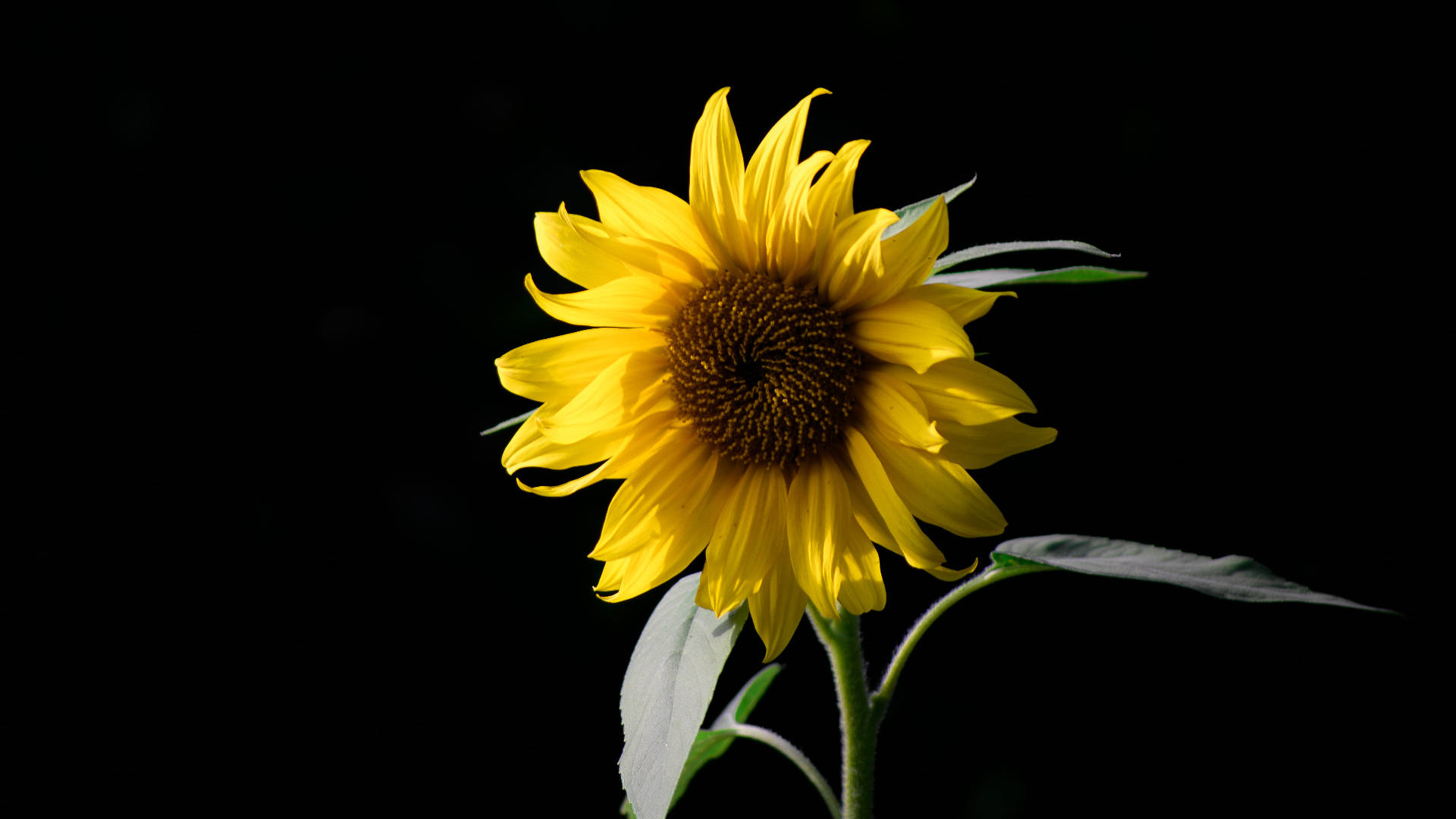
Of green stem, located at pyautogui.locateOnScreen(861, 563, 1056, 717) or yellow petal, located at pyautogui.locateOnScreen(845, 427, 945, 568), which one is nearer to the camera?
yellow petal, located at pyautogui.locateOnScreen(845, 427, 945, 568)

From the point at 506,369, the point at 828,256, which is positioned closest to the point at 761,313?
the point at 828,256

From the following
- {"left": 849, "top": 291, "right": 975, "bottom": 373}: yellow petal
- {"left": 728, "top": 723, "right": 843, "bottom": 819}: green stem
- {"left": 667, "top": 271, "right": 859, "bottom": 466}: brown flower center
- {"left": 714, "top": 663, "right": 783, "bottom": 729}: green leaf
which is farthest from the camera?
{"left": 714, "top": 663, "right": 783, "bottom": 729}: green leaf

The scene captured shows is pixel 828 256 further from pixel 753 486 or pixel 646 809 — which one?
pixel 646 809

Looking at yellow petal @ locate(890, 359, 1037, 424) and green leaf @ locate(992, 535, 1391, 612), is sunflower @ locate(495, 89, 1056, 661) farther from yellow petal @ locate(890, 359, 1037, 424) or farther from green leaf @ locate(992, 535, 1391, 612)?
green leaf @ locate(992, 535, 1391, 612)

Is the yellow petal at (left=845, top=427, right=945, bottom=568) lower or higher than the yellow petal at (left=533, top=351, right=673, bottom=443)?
lower

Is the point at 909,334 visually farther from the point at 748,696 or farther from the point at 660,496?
the point at 748,696

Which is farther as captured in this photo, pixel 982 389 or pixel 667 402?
pixel 667 402

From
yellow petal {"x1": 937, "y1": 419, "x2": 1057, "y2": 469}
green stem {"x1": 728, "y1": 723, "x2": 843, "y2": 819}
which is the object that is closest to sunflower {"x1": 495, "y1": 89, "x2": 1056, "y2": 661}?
yellow petal {"x1": 937, "y1": 419, "x2": 1057, "y2": 469}
